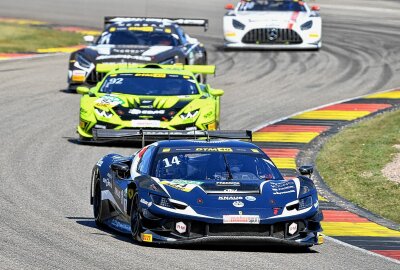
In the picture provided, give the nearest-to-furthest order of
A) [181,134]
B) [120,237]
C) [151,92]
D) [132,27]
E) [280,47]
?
[120,237], [181,134], [151,92], [132,27], [280,47]

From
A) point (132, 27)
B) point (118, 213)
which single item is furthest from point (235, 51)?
point (118, 213)

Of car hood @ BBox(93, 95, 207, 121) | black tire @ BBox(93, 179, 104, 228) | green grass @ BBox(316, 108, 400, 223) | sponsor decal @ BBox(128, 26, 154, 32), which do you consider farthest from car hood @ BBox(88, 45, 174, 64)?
black tire @ BBox(93, 179, 104, 228)

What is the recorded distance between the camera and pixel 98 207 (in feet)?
48.0

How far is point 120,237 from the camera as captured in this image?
44.8 ft

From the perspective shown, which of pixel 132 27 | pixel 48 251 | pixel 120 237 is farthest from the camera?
pixel 132 27

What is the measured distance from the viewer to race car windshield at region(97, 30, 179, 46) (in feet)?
91.8

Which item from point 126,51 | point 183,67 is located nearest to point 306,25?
point 126,51

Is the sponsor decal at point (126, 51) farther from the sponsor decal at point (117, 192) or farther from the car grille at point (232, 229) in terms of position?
the car grille at point (232, 229)

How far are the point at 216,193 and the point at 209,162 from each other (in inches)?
31.1

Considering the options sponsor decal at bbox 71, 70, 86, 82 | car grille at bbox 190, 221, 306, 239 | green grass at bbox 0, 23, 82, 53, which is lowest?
green grass at bbox 0, 23, 82, 53

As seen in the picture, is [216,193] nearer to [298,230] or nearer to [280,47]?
[298,230]

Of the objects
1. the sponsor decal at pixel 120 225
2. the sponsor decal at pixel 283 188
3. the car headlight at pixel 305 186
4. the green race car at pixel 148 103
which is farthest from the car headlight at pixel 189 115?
the sponsor decal at pixel 283 188

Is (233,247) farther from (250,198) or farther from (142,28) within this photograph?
(142,28)

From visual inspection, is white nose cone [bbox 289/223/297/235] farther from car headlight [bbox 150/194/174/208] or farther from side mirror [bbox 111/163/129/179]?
Answer: side mirror [bbox 111/163/129/179]
